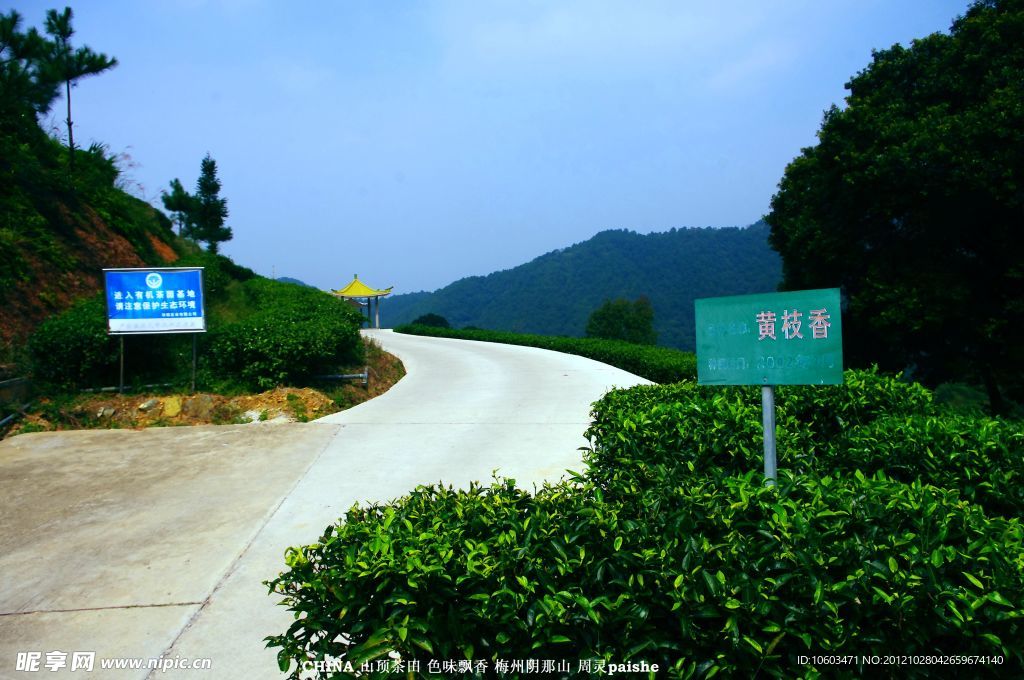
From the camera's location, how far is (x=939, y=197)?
13.1m

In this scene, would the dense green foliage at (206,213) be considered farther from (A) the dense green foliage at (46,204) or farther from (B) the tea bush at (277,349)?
(B) the tea bush at (277,349)

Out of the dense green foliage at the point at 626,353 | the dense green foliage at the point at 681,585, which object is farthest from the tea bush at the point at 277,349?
the dense green foliage at the point at 681,585

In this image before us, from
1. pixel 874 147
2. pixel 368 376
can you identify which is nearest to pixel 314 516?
pixel 368 376

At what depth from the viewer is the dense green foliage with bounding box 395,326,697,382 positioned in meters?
12.5

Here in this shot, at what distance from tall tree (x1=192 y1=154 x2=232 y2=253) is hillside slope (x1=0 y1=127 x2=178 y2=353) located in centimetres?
1538

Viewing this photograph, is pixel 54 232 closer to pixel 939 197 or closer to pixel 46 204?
pixel 46 204

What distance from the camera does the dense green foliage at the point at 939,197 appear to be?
12.2m

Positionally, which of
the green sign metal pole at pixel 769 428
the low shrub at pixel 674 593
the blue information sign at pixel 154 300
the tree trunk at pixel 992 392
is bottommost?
the tree trunk at pixel 992 392

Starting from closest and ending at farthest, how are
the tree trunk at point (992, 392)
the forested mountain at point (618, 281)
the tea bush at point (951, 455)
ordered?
the tea bush at point (951, 455) → the tree trunk at point (992, 392) → the forested mountain at point (618, 281)

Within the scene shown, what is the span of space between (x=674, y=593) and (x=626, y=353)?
45.9 feet

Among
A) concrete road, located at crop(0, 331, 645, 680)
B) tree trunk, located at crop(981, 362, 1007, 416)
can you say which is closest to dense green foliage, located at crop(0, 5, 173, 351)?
concrete road, located at crop(0, 331, 645, 680)

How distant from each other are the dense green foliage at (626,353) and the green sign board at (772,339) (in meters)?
7.84

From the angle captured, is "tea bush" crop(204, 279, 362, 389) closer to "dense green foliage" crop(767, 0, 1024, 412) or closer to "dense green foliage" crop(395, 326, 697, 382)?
"dense green foliage" crop(395, 326, 697, 382)

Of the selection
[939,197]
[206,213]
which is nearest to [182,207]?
[206,213]
